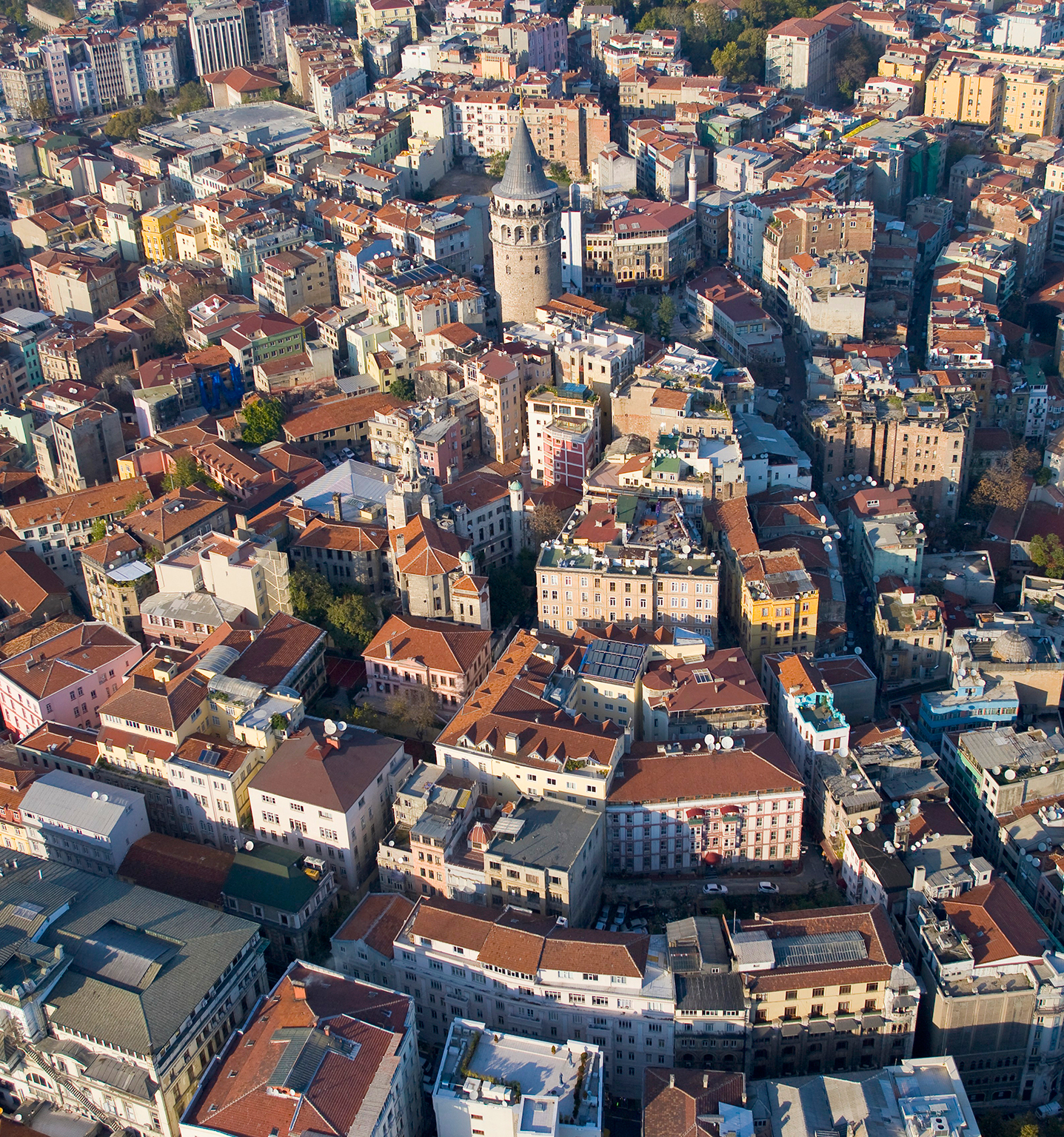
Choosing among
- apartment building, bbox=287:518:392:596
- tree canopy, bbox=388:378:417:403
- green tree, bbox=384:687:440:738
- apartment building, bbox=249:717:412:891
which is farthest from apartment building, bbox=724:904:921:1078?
tree canopy, bbox=388:378:417:403

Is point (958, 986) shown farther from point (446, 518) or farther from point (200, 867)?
point (446, 518)

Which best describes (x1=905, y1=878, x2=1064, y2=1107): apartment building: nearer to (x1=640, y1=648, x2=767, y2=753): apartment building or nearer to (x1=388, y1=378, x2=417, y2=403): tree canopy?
(x1=640, y1=648, x2=767, y2=753): apartment building

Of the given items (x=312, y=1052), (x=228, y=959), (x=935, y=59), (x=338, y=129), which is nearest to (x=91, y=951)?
(x=228, y=959)

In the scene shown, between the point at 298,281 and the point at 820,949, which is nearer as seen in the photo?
the point at 820,949

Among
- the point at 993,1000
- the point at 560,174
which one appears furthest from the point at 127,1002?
the point at 560,174

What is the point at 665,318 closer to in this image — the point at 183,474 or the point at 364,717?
the point at 183,474
